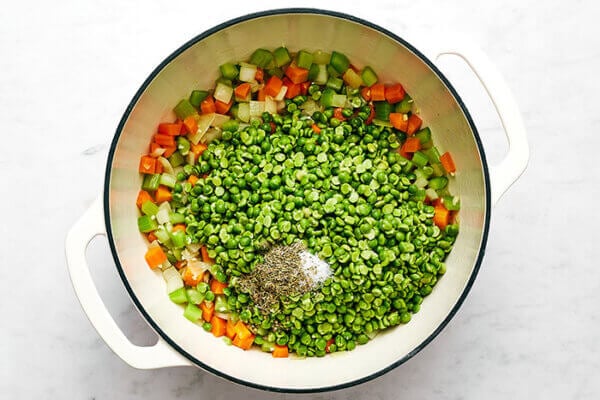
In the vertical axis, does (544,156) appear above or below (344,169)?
above

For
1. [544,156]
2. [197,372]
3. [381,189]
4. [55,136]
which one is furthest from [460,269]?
[55,136]

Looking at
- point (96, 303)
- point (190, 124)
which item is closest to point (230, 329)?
point (96, 303)

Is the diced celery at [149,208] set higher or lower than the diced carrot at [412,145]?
lower

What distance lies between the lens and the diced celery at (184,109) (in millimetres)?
2188

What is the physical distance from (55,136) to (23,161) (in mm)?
139

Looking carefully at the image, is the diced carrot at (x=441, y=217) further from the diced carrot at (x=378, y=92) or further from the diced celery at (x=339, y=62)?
the diced celery at (x=339, y=62)

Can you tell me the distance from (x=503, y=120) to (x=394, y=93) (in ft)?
1.21

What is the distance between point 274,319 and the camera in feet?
7.05

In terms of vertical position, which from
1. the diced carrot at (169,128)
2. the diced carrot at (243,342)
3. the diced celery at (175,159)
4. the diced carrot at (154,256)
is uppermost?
the diced carrot at (169,128)

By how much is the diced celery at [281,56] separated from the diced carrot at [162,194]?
0.53 meters

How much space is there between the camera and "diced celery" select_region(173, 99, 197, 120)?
86.1 inches

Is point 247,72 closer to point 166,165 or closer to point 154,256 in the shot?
point 166,165

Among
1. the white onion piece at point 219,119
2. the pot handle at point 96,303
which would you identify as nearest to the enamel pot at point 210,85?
the pot handle at point 96,303

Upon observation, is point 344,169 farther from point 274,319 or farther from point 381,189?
point 274,319
